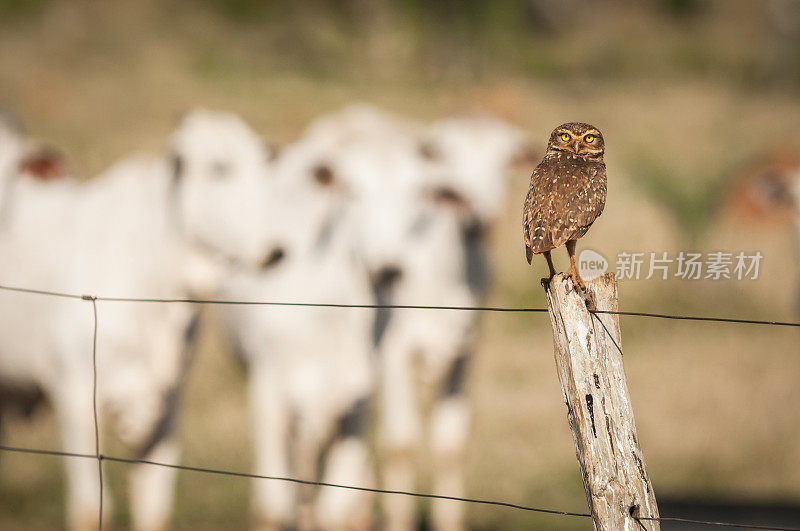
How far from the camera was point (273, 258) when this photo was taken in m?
5.29

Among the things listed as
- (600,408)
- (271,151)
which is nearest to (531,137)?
(271,151)

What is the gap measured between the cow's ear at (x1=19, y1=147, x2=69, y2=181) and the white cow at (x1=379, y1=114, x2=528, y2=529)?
2.40m

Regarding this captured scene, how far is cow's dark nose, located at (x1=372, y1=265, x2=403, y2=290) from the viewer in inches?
237

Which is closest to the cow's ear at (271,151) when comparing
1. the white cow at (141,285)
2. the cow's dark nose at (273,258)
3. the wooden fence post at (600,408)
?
the white cow at (141,285)

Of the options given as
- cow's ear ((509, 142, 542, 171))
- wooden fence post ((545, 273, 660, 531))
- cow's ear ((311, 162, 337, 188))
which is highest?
cow's ear ((509, 142, 542, 171))

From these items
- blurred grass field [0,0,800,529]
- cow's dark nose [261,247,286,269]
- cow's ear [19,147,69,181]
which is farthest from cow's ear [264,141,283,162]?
blurred grass field [0,0,800,529]

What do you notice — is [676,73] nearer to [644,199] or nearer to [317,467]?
[644,199]

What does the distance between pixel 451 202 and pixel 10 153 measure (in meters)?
3.10

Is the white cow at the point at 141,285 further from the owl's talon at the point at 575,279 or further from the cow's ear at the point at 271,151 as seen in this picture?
the owl's talon at the point at 575,279

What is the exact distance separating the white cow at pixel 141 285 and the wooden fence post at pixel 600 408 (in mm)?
3101

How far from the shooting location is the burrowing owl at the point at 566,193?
240 cm

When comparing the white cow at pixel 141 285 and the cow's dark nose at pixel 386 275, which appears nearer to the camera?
the white cow at pixel 141 285

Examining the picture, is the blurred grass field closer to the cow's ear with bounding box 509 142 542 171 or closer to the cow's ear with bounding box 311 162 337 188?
the cow's ear with bounding box 509 142 542 171

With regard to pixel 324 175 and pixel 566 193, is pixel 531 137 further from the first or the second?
pixel 566 193
